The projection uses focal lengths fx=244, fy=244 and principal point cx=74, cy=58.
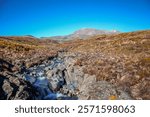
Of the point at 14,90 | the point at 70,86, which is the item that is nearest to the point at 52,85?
the point at 70,86

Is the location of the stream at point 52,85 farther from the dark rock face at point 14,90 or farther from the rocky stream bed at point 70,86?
the dark rock face at point 14,90

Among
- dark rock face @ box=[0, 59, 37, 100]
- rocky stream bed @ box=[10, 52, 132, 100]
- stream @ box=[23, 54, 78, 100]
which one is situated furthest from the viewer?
stream @ box=[23, 54, 78, 100]

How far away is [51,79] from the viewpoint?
2259cm

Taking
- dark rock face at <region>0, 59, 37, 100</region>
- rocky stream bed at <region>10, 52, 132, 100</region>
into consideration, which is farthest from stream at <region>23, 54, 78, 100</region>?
dark rock face at <region>0, 59, 37, 100</region>

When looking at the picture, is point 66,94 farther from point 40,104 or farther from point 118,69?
point 40,104

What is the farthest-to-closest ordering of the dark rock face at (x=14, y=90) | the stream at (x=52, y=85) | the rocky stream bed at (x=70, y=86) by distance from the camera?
1. the stream at (x=52, y=85)
2. the rocky stream bed at (x=70, y=86)
3. the dark rock face at (x=14, y=90)

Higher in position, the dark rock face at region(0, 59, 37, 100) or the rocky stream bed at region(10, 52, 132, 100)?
the dark rock face at region(0, 59, 37, 100)

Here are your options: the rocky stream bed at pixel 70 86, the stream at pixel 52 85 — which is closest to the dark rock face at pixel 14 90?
the rocky stream bed at pixel 70 86

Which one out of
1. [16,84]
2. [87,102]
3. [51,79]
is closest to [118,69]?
[51,79]

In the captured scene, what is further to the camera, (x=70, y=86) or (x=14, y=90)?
(x=70, y=86)

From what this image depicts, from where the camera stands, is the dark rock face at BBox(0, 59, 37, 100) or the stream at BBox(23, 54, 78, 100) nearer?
the dark rock face at BBox(0, 59, 37, 100)

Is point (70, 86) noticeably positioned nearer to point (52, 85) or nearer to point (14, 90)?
point (52, 85)

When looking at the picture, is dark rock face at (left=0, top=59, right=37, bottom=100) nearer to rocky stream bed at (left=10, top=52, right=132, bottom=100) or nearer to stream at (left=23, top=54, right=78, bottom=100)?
rocky stream bed at (left=10, top=52, right=132, bottom=100)

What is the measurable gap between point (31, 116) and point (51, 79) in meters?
13.8
